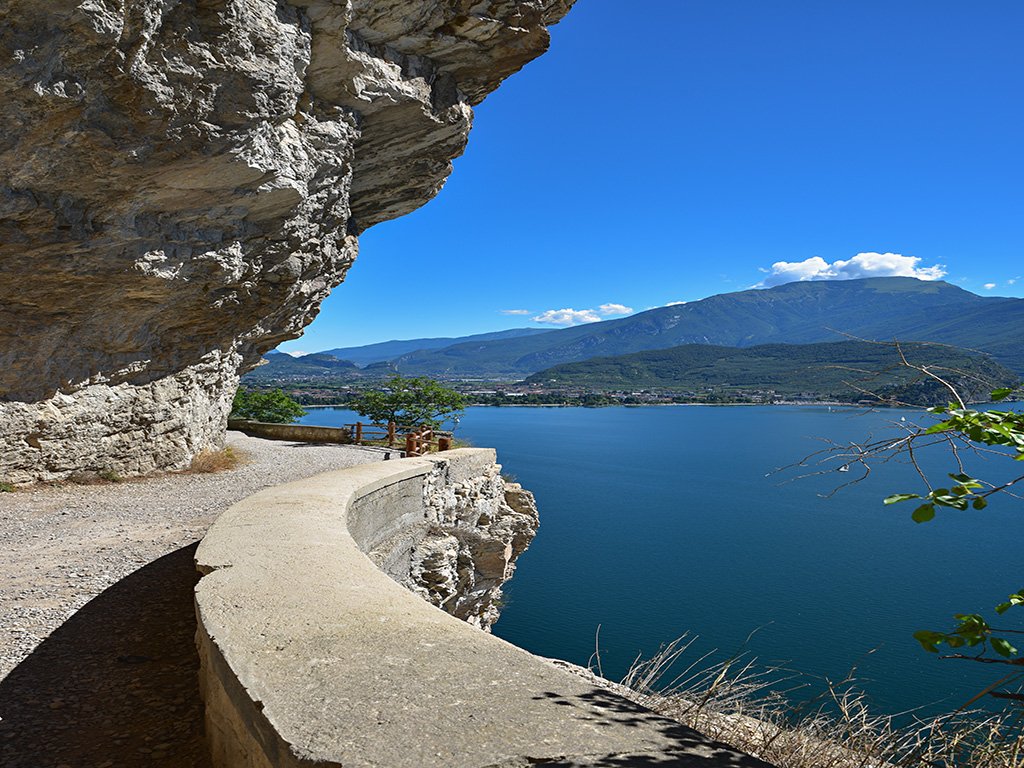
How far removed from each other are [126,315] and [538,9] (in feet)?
28.8

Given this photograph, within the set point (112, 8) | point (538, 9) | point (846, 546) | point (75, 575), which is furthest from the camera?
point (846, 546)

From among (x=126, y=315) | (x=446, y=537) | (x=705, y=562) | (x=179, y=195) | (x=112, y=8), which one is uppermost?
(x=112, y=8)

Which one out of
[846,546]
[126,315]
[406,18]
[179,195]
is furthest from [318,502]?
[846,546]

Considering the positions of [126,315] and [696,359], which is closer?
[126,315]

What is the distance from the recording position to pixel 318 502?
698 cm

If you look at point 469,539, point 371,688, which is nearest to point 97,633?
point 371,688

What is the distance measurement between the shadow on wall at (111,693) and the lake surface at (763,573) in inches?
193

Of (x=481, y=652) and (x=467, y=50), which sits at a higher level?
(x=467, y=50)

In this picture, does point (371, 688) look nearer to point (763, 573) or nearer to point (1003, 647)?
point (1003, 647)

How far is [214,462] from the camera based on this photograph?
14.2 meters

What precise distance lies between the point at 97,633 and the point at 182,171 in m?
6.72

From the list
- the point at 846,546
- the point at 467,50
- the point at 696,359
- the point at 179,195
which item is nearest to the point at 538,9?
the point at 467,50

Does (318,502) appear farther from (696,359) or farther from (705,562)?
(696,359)

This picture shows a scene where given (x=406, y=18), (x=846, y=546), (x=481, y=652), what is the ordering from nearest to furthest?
(x=481, y=652), (x=406, y=18), (x=846, y=546)
